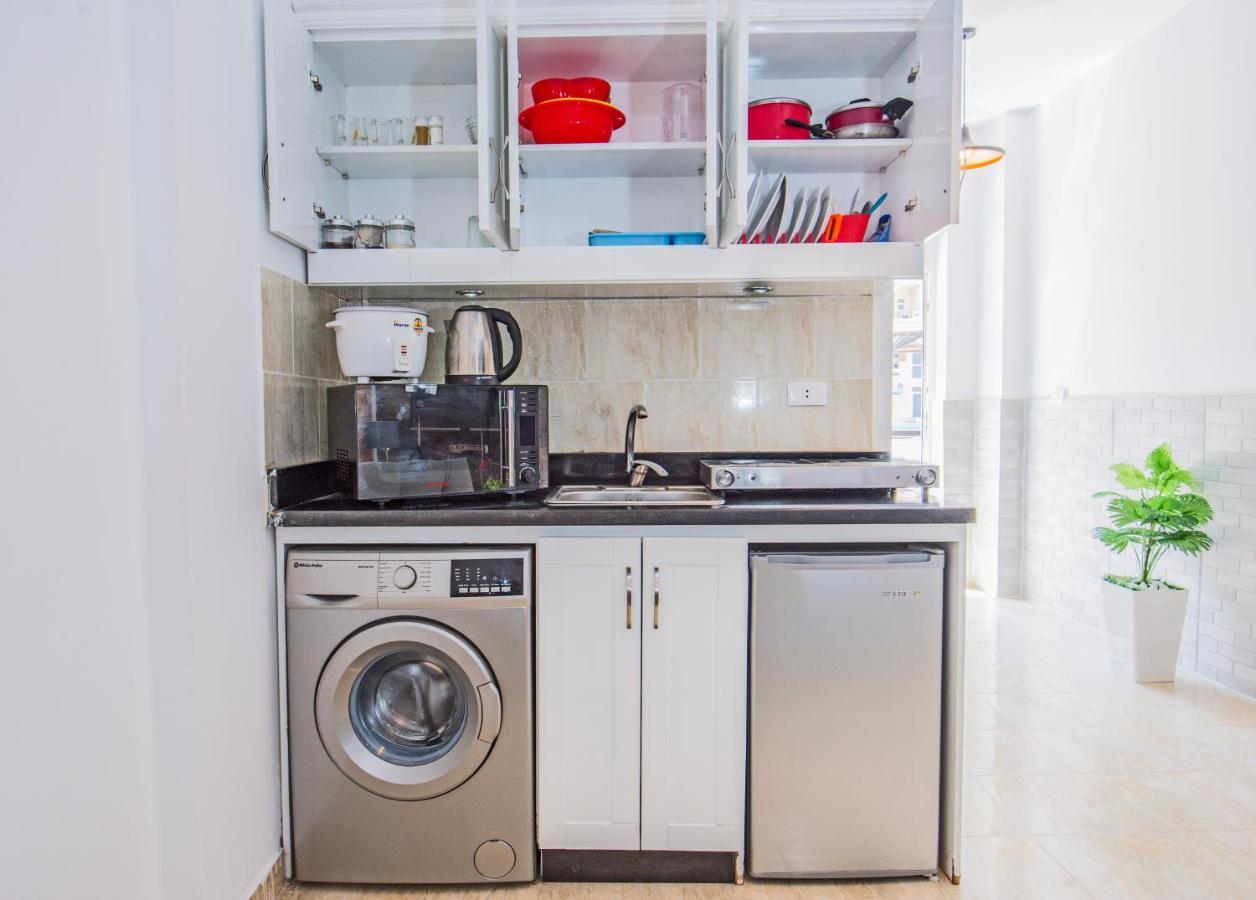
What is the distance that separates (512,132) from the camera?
1871 millimetres

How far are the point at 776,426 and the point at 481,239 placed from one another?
1.15 metres

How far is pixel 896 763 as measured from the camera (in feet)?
5.54

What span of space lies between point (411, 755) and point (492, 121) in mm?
1626

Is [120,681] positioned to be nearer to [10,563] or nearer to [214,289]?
[10,563]

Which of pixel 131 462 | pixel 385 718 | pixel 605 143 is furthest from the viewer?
pixel 605 143

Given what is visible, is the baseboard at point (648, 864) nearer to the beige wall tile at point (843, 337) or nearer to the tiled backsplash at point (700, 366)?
→ the tiled backsplash at point (700, 366)

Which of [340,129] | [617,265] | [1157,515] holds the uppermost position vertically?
[340,129]

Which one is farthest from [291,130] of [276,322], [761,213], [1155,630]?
[1155,630]

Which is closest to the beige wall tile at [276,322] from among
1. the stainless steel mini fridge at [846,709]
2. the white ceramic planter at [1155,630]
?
the stainless steel mini fridge at [846,709]

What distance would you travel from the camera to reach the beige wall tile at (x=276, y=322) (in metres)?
1.74

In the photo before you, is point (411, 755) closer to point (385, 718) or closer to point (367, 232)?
point (385, 718)

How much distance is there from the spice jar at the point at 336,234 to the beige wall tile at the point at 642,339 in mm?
775

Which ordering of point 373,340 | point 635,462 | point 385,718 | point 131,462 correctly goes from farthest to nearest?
point 635,462 < point 373,340 < point 385,718 < point 131,462

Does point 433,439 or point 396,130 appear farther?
point 396,130
